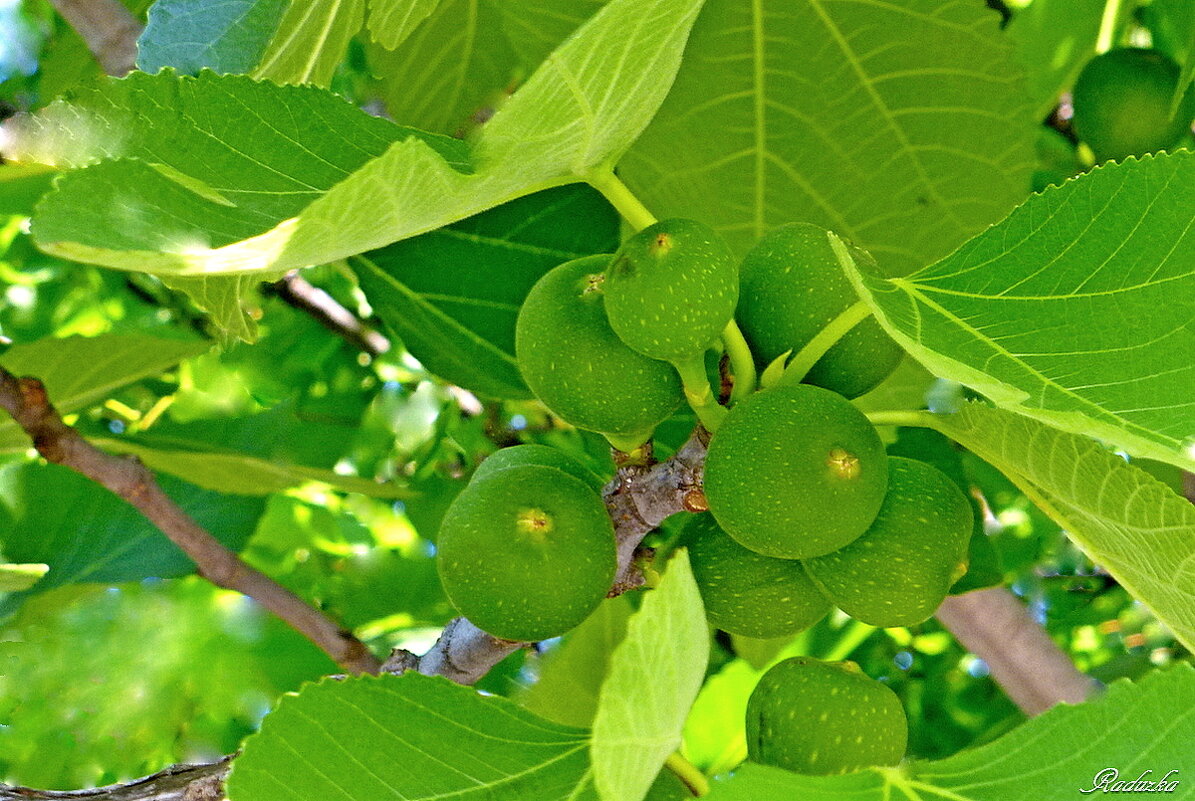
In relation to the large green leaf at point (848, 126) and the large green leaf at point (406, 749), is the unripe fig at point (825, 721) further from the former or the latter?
the large green leaf at point (848, 126)

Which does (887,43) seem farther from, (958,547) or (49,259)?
(49,259)

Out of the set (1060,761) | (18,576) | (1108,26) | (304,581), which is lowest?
(304,581)

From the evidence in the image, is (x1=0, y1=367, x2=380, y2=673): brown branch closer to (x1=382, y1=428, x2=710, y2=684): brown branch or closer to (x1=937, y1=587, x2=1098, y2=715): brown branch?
(x1=382, y1=428, x2=710, y2=684): brown branch

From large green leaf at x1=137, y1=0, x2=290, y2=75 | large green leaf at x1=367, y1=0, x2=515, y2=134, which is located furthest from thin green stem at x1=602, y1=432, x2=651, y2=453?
large green leaf at x1=367, y1=0, x2=515, y2=134

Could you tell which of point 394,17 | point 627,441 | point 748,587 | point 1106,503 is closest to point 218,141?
point 394,17

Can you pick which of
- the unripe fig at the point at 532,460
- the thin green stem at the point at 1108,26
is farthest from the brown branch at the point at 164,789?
the thin green stem at the point at 1108,26

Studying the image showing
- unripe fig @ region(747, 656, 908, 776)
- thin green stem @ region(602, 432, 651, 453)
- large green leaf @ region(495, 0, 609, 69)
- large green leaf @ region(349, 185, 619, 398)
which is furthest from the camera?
large green leaf @ region(349, 185, 619, 398)

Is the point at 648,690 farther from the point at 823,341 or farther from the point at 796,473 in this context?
the point at 823,341

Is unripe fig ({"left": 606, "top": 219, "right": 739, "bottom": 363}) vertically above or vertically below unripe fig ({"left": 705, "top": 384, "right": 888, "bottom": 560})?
above
